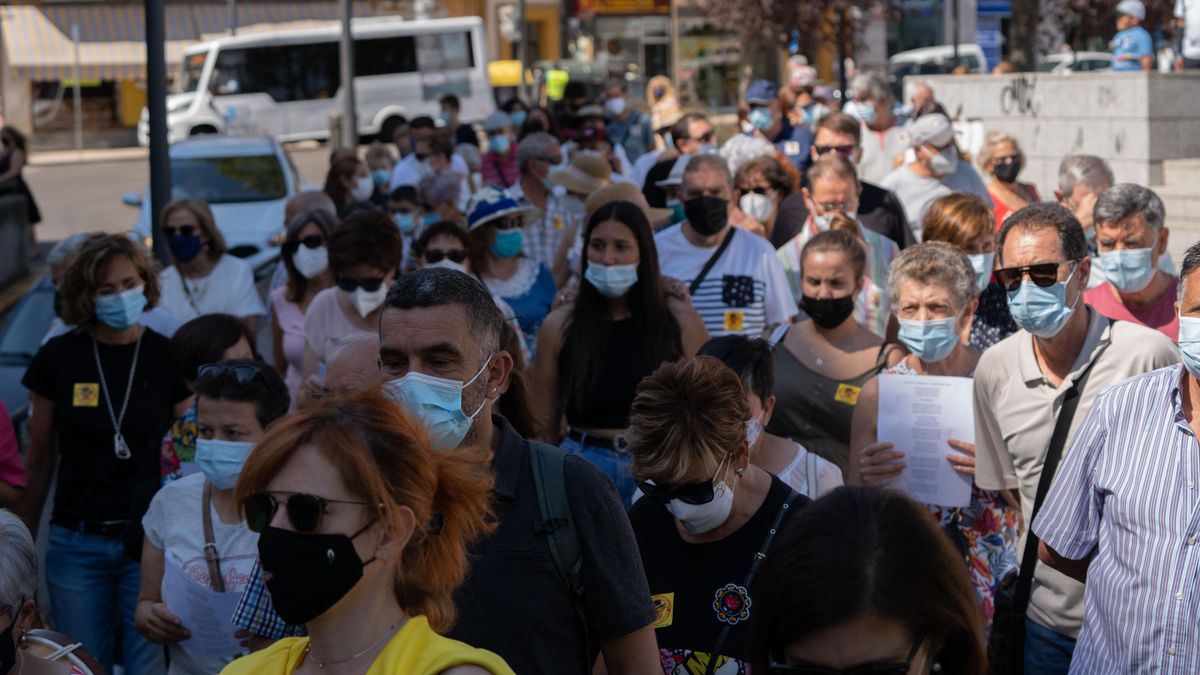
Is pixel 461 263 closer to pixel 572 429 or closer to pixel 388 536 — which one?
pixel 572 429

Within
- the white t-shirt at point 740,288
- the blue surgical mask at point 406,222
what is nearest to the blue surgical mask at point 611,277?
the white t-shirt at point 740,288

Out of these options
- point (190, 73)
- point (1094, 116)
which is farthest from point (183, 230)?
point (190, 73)

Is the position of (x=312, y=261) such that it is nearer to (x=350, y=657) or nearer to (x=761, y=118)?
(x=350, y=657)

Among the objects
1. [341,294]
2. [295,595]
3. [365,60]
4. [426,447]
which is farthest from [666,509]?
[365,60]

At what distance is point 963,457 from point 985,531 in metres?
0.31

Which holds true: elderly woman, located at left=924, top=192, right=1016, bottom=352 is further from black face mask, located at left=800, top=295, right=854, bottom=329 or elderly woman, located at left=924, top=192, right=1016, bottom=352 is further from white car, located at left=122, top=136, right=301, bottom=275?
white car, located at left=122, top=136, right=301, bottom=275

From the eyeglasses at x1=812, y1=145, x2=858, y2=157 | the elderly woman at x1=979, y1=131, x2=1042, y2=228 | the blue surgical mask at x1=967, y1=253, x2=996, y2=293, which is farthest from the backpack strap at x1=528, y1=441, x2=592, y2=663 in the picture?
the eyeglasses at x1=812, y1=145, x2=858, y2=157

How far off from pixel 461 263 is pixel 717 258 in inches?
51.9

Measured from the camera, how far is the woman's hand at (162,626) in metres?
4.95

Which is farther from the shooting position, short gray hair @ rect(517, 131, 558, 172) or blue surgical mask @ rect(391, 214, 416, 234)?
short gray hair @ rect(517, 131, 558, 172)

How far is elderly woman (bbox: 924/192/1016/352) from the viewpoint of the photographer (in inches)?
273

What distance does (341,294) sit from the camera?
7.29 meters

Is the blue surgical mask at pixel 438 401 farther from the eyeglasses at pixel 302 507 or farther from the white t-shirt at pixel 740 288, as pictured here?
the white t-shirt at pixel 740 288

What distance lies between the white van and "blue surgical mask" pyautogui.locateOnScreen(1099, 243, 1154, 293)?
108 ft
